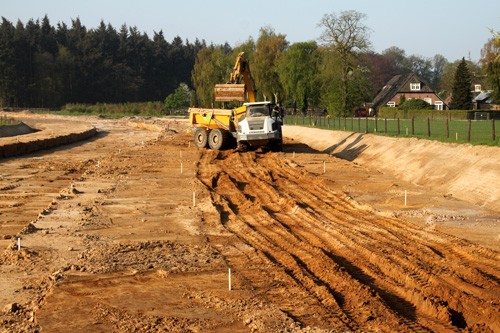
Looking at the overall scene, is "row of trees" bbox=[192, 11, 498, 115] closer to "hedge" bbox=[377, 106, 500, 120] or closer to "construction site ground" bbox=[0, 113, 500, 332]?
"hedge" bbox=[377, 106, 500, 120]

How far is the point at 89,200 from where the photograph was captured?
15156mm

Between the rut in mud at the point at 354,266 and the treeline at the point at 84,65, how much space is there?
10160 cm

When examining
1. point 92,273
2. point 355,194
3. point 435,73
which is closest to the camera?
point 92,273

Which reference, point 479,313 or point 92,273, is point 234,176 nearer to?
point 92,273

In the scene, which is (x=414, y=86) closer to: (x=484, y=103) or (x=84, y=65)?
(x=484, y=103)

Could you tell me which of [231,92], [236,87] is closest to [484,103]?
[236,87]

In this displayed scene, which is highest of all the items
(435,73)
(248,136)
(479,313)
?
(435,73)

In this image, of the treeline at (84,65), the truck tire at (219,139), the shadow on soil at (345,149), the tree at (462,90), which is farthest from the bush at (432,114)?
the treeline at (84,65)

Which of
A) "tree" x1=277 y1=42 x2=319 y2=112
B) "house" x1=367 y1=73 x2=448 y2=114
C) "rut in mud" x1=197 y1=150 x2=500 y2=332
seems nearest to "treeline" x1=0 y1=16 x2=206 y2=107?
"tree" x1=277 y1=42 x2=319 y2=112

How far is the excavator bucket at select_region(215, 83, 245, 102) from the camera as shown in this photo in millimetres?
30356

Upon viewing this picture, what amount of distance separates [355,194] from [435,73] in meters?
172

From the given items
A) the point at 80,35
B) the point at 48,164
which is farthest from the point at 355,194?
the point at 80,35

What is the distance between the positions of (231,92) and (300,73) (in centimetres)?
4701

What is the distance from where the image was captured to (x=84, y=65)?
123875 mm
